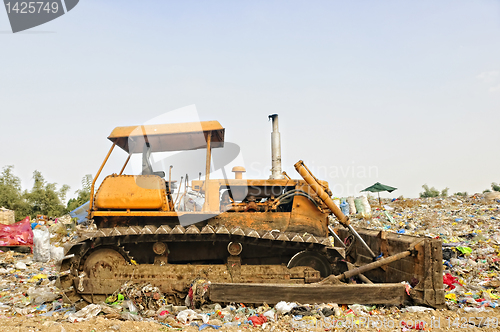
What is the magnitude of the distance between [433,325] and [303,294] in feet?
4.89

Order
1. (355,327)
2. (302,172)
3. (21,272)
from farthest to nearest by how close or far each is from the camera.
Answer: (21,272), (302,172), (355,327)

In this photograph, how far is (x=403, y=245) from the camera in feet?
16.2

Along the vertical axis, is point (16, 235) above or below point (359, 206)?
below

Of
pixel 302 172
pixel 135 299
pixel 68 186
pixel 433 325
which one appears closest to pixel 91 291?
pixel 135 299

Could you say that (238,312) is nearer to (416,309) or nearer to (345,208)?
(416,309)

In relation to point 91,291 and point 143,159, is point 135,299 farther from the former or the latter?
point 143,159

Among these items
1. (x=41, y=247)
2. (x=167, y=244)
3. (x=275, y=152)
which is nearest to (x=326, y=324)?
(x=167, y=244)

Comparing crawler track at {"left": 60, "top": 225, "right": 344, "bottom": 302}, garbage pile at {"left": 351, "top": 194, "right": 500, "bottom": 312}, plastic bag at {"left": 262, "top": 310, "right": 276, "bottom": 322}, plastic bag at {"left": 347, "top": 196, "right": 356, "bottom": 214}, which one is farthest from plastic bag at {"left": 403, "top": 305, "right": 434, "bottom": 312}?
plastic bag at {"left": 347, "top": 196, "right": 356, "bottom": 214}

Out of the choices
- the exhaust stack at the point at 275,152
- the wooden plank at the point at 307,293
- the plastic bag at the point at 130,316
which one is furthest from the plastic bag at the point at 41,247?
the wooden plank at the point at 307,293

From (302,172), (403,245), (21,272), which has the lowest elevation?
(21,272)

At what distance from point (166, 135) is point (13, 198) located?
94.9 ft

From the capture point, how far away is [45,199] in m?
28.1

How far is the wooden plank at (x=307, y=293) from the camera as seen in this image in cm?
439

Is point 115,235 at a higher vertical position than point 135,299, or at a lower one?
higher
